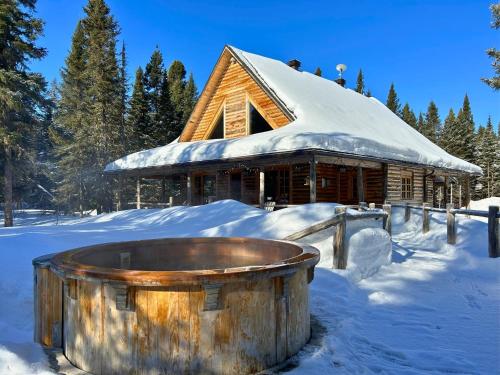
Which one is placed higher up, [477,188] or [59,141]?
[59,141]

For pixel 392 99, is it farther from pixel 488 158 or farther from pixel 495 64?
pixel 495 64

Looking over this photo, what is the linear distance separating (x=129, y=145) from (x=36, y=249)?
26.2m

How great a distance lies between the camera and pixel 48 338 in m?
3.84

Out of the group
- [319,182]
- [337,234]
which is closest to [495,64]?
[319,182]

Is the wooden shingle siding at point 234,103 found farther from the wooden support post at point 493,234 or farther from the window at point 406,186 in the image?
the wooden support post at point 493,234

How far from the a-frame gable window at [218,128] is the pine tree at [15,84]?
10.5 metres

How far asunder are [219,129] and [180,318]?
1758 cm

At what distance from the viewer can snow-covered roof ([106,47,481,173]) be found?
13211 mm

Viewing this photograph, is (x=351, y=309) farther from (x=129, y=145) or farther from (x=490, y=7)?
(x=129, y=145)

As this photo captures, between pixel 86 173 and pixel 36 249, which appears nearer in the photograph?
pixel 36 249

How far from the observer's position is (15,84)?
20.6 m

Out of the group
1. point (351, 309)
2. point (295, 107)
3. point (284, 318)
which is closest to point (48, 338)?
point (284, 318)

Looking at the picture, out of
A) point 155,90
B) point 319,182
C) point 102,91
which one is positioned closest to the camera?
point 319,182

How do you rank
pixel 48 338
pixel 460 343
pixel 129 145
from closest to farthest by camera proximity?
1. pixel 48 338
2. pixel 460 343
3. pixel 129 145
